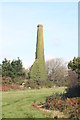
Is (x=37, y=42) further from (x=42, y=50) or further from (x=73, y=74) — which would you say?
(x=73, y=74)

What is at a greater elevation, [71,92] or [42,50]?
[42,50]

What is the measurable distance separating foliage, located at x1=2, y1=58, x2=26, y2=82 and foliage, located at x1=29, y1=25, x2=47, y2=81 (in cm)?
167

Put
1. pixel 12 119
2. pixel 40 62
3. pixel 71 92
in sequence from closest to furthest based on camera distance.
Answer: pixel 12 119 < pixel 71 92 < pixel 40 62

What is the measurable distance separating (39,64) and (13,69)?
18.6ft

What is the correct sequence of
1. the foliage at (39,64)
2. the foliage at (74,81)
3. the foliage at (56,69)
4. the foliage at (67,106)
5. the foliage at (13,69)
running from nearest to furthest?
the foliage at (67,106), the foliage at (74,81), the foliage at (13,69), the foliage at (39,64), the foliage at (56,69)

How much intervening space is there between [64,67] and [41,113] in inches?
1165

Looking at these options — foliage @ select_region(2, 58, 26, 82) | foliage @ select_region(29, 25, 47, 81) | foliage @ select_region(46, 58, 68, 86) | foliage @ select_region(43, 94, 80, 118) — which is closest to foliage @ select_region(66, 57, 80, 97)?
foliage @ select_region(43, 94, 80, 118)

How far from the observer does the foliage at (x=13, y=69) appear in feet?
91.7

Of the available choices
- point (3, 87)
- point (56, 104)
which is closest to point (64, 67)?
point (3, 87)

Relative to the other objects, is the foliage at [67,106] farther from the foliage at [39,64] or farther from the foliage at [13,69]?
the foliage at [39,64]

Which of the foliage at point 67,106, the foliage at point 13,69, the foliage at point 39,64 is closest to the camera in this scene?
the foliage at point 67,106

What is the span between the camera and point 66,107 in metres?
8.98

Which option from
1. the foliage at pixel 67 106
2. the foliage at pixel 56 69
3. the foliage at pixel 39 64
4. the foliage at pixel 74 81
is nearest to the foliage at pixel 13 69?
the foliage at pixel 39 64

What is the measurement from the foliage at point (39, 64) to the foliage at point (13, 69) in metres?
1.67
